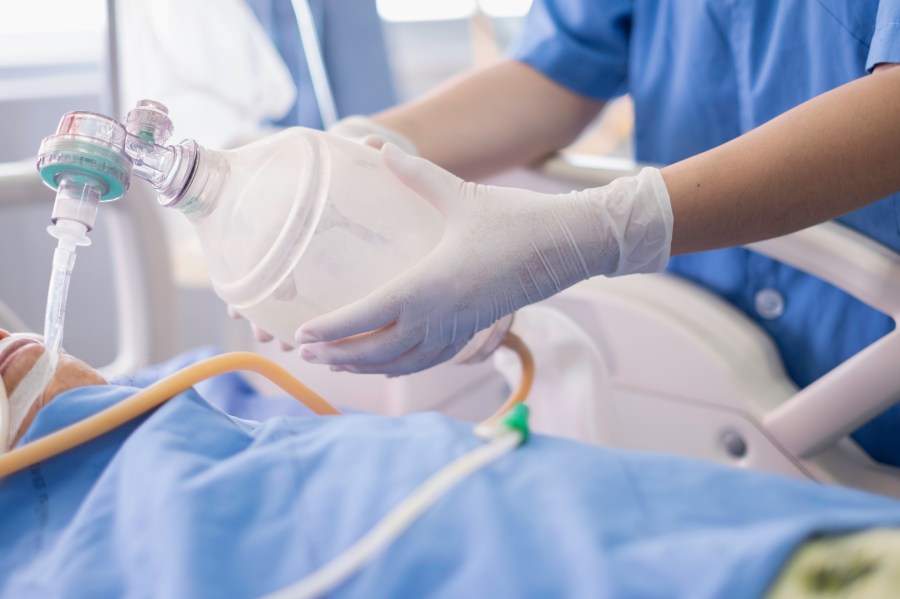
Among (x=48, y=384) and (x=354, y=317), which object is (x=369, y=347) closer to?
(x=354, y=317)

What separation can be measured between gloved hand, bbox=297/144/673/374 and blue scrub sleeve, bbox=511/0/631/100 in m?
0.57

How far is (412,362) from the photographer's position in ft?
2.89

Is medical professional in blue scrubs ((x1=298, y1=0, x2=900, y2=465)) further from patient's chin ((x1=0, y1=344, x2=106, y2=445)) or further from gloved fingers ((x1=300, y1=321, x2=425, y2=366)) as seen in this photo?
patient's chin ((x1=0, y1=344, x2=106, y2=445))

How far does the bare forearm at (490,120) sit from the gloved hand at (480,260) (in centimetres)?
54

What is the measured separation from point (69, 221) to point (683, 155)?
908mm

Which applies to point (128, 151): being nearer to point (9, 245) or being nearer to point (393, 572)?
point (393, 572)

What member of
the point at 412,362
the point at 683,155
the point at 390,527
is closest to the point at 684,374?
the point at 683,155

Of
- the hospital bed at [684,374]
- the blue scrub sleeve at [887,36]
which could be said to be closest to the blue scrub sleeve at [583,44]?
the hospital bed at [684,374]

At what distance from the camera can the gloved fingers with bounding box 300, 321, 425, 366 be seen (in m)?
0.83

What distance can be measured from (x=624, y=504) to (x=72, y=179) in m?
0.52

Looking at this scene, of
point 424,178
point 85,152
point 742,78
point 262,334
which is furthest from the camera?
point 742,78

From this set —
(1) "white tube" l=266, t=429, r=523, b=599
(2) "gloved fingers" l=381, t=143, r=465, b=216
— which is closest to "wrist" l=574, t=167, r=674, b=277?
(2) "gloved fingers" l=381, t=143, r=465, b=216

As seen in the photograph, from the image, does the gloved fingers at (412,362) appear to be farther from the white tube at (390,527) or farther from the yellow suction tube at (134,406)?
the white tube at (390,527)

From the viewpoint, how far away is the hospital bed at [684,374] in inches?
40.6
